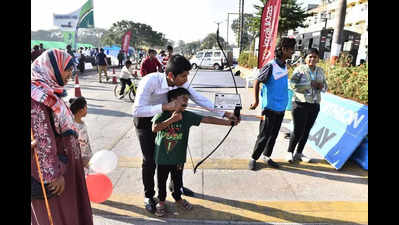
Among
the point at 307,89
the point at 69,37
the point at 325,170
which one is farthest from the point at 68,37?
the point at 325,170

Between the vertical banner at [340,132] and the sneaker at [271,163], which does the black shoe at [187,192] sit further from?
the vertical banner at [340,132]

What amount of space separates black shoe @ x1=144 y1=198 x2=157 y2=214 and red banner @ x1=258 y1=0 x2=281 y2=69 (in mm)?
3299

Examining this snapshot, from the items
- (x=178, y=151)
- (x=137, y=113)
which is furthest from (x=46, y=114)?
(x=178, y=151)

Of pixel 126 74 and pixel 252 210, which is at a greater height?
pixel 126 74

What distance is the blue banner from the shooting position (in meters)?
3.58

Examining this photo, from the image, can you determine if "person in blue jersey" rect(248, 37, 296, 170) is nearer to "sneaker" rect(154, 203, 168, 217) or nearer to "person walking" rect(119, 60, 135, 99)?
"sneaker" rect(154, 203, 168, 217)

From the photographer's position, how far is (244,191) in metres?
3.07

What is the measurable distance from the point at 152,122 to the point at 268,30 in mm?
3554

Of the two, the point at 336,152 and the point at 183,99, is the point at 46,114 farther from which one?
the point at 336,152

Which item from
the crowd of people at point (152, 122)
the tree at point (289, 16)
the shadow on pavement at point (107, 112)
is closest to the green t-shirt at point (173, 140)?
the crowd of people at point (152, 122)

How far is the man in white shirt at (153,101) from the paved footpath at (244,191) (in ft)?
1.39

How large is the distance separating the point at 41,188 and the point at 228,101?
1.63 meters

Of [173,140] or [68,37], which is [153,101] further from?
[68,37]
